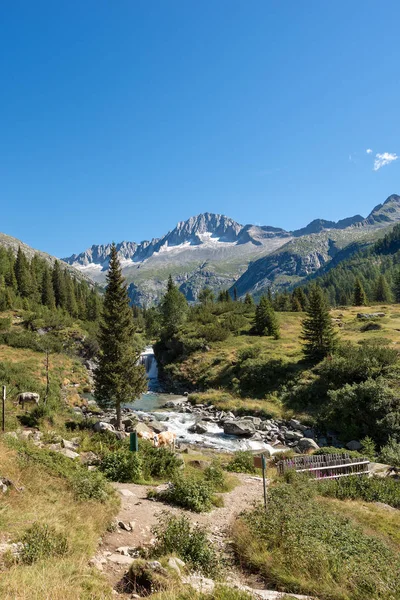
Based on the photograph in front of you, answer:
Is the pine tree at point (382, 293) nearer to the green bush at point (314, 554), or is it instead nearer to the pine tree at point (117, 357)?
the pine tree at point (117, 357)

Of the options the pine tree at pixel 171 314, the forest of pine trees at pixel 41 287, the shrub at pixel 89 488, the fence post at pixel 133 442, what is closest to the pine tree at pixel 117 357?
the fence post at pixel 133 442

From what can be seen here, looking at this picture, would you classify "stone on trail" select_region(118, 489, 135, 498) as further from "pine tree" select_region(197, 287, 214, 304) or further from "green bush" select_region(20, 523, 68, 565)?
"pine tree" select_region(197, 287, 214, 304)

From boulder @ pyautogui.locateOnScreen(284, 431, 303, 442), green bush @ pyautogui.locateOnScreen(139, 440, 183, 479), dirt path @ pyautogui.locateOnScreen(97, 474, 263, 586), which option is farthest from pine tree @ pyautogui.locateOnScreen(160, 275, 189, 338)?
dirt path @ pyautogui.locateOnScreen(97, 474, 263, 586)

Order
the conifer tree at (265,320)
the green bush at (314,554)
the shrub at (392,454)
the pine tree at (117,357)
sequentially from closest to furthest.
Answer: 1. the green bush at (314,554)
2. the shrub at (392,454)
3. the pine tree at (117,357)
4. the conifer tree at (265,320)

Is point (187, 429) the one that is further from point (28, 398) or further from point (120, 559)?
point (120, 559)

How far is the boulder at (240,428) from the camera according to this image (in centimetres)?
2988

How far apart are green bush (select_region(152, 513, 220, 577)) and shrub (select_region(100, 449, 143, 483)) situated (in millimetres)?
6771

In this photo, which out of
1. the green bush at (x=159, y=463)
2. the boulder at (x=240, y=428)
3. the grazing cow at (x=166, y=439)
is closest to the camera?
the green bush at (x=159, y=463)

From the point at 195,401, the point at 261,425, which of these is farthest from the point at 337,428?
the point at 195,401

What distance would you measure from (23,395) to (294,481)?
67.7 feet

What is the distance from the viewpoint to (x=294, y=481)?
1520 cm

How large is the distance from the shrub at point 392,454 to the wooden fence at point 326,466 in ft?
6.80

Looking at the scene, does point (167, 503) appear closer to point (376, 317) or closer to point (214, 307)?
point (376, 317)

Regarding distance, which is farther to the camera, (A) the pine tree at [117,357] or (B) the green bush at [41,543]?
(A) the pine tree at [117,357]
